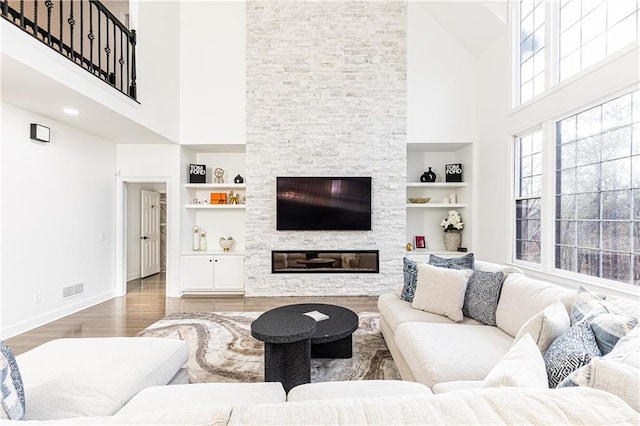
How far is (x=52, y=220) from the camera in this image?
3982 millimetres

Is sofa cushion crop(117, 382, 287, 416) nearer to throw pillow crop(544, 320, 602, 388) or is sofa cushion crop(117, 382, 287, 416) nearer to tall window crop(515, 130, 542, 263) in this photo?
throw pillow crop(544, 320, 602, 388)

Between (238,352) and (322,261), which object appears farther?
(322,261)

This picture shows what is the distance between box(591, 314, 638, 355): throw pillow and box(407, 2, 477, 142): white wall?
4306mm

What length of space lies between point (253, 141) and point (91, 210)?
8.51 ft

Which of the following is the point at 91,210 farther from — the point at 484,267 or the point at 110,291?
the point at 484,267

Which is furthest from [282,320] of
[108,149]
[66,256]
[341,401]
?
[108,149]

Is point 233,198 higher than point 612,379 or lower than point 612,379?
higher

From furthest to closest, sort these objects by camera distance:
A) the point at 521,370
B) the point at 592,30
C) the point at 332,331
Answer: the point at 592,30
the point at 332,331
the point at 521,370

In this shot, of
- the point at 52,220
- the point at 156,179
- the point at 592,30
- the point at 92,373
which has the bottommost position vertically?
the point at 92,373

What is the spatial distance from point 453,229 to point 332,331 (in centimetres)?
399

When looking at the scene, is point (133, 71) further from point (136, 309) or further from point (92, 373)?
point (92, 373)

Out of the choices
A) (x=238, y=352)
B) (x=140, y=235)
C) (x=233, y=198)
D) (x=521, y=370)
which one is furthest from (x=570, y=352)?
(x=140, y=235)

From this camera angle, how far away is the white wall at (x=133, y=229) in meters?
6.32

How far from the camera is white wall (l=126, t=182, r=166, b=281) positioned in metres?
6.32
